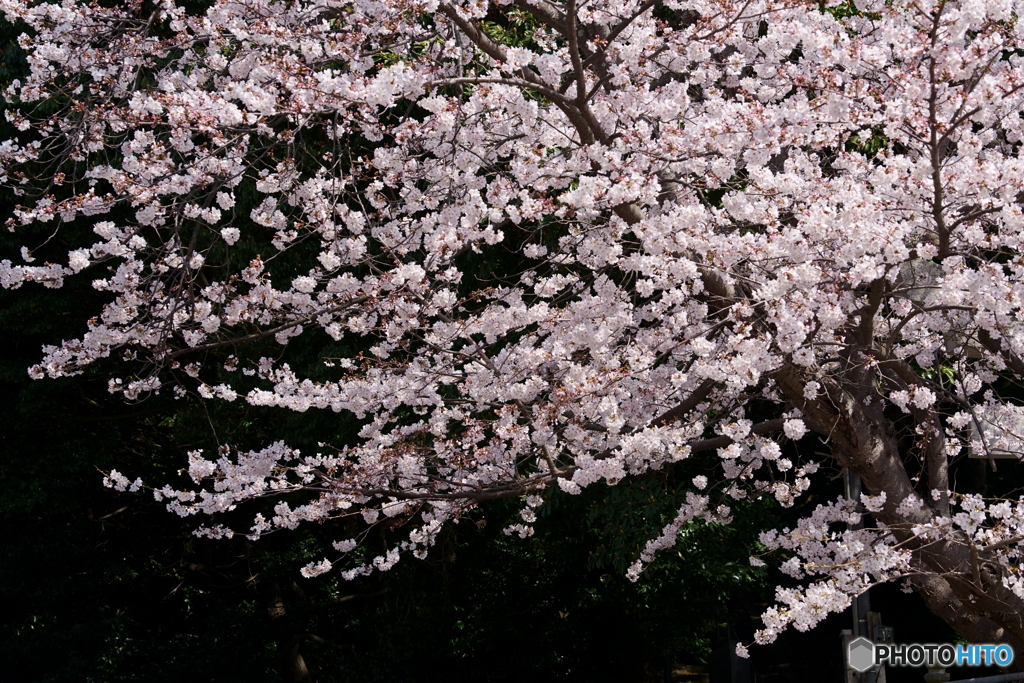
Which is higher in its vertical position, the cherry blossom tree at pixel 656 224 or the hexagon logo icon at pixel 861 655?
the cherry blossom tree at pixel 656 224

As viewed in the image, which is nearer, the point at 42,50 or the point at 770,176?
the point at 770,176

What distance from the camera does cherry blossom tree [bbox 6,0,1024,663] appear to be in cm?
422

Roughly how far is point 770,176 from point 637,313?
140cm

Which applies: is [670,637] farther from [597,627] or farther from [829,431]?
[829,431]

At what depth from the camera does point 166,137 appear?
706 cm

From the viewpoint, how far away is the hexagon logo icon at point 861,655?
5042mm

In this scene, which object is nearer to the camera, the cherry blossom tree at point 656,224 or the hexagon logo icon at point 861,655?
the cherry blossom tree at point 656,224

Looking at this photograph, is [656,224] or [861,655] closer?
[656,224]

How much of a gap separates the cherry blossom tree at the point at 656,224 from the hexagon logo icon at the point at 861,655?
18.1 inches

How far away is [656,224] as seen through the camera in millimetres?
4316

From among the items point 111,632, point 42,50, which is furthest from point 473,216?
point 111,632

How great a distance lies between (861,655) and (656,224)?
8.29ft

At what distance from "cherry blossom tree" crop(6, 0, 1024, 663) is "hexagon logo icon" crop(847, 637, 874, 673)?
0.46m

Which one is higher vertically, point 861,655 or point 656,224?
point 656,224
